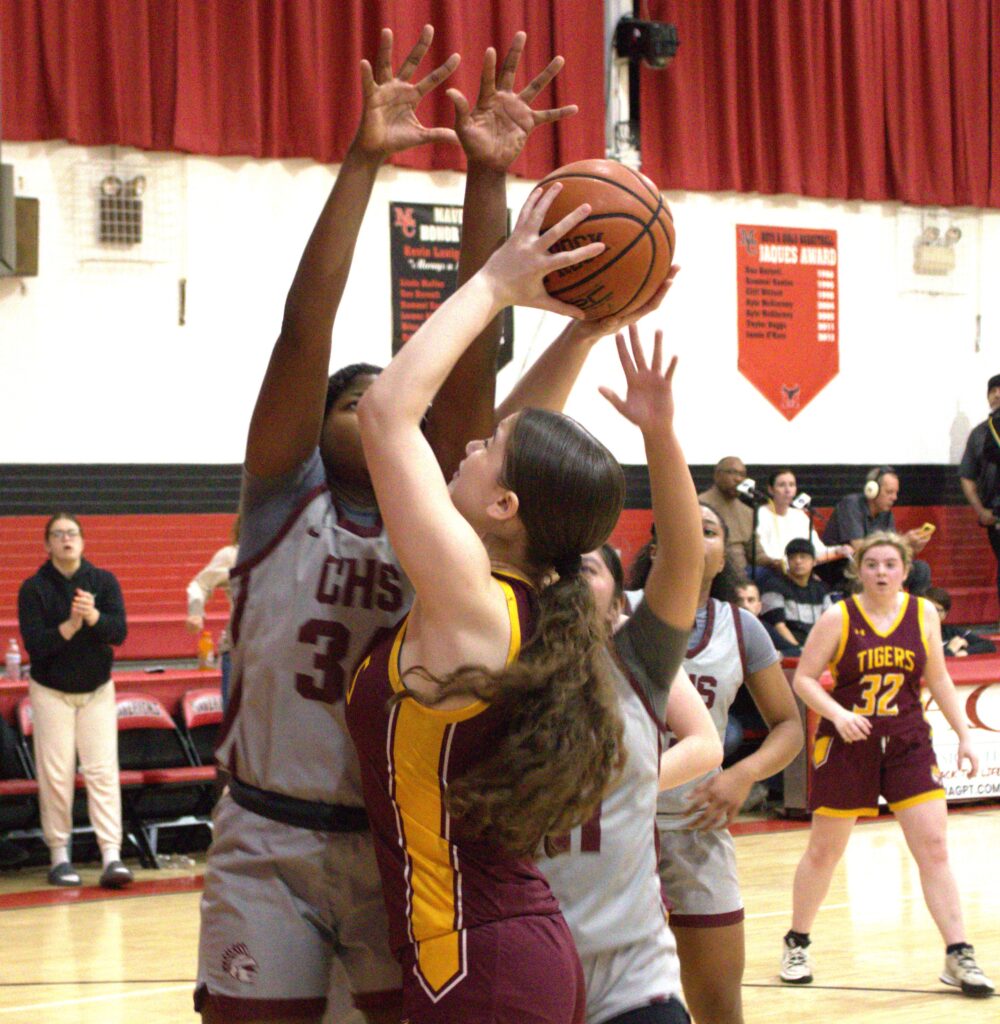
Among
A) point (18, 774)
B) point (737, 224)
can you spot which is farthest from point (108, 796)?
point (737, 224)

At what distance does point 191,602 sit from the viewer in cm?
934

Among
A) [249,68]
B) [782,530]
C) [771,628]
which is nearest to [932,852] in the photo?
[771,628]

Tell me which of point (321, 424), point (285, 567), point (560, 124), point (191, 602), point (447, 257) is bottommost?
point (191, 602)

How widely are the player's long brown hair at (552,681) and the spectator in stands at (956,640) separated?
9.18 metres

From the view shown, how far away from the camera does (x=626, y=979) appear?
8.84 ft

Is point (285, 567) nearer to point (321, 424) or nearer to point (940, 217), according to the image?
point (321, 424)

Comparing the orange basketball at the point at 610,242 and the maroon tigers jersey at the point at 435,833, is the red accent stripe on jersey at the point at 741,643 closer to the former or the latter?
the orange basketball at the point at 610,242

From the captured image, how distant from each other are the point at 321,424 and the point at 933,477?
1191cm

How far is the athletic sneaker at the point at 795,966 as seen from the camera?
5945 mm

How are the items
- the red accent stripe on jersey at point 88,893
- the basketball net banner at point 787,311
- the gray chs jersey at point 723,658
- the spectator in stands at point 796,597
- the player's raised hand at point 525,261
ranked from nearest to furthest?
the player's raised hand at point 525,261 → the gray chs jersey at point 723,658 → the red accent stripe on jersey at point 88,893 → the spectator in stands at point 796,597 → the basketball net banner at point 787,311

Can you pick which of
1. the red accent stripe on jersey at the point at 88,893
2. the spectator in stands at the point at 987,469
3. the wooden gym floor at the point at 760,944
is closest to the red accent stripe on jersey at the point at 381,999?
the wooden gym floor at the point at 760,944

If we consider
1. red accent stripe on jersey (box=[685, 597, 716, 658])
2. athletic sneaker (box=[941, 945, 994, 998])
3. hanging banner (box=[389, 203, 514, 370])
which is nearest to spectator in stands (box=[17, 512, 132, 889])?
hanging banner (box=[389, 203, 514, 370])

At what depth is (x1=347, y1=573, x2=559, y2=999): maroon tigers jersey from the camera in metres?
2.19

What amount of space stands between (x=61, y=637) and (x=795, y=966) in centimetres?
407
